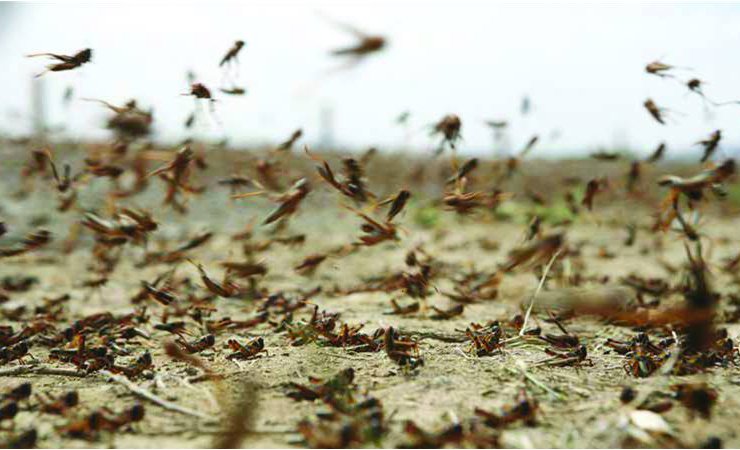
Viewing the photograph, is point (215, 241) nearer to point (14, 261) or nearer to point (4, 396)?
point (14, 261)

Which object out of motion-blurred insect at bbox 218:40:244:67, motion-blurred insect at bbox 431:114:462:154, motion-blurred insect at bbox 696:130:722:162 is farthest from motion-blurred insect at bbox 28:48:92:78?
motion-blurred insect at bbox 696:130:722:162

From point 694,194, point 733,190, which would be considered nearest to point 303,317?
point 694,194

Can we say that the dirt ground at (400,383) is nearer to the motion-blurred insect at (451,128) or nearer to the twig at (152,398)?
the twig at (152,398)

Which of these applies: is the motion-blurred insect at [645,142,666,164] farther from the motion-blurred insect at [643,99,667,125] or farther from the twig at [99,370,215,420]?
the twig at [99,370,215,420]

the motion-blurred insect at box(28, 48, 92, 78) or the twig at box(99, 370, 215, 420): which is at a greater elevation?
the motion-blurred insect at box(28, 48, 92, 78)

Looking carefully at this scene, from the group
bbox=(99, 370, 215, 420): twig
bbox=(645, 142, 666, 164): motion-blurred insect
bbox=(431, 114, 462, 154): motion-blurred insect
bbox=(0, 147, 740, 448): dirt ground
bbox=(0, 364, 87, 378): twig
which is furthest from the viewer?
bbox=(645, 142, 666, 164): motion-blurred insect

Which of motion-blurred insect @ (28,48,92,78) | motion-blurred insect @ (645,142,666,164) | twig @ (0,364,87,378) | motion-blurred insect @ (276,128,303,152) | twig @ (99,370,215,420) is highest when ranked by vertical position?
motion-blurred insect @ (28,48,92,78)

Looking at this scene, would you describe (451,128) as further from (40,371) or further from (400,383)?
(40,371)

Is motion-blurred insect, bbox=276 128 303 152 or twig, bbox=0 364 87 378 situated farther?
motion-blurred insect, bbox=276 128 303 152
